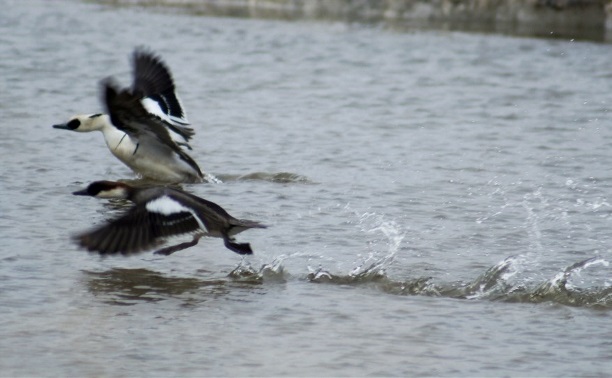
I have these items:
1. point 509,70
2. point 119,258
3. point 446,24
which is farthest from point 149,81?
point 446,24

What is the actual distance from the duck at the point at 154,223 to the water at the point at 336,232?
23 cm

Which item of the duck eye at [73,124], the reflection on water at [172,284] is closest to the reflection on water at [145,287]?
the reflection on water at [172,284]

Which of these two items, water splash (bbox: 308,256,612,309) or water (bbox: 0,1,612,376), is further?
water splash (bbox: 308,256,612,309)

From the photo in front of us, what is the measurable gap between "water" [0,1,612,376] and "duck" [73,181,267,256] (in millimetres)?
233

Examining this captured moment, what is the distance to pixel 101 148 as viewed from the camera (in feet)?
33.3

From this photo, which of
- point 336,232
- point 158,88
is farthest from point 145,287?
point 158,88

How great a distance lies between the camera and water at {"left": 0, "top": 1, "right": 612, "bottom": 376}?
513 cm

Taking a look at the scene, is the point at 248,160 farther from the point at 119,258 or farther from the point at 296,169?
the point at 119,258

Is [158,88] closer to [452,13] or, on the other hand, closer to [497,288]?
[497,288]

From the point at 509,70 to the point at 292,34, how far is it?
4.33 meters

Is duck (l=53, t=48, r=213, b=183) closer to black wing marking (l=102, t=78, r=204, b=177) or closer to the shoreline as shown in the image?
black wing marking (l=102, t=78, r=204, b=177)

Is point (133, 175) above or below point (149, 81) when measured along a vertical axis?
below

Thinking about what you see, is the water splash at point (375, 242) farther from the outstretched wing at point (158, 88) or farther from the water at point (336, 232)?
the outstretched wing at point (158, 88)

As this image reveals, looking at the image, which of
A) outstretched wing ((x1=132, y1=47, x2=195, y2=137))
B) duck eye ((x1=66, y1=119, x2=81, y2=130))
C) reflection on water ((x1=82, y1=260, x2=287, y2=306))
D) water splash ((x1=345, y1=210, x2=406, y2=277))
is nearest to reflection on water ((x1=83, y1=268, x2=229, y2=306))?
reflection on water ((x1=82, y1=260, x2=287, y2=306))
